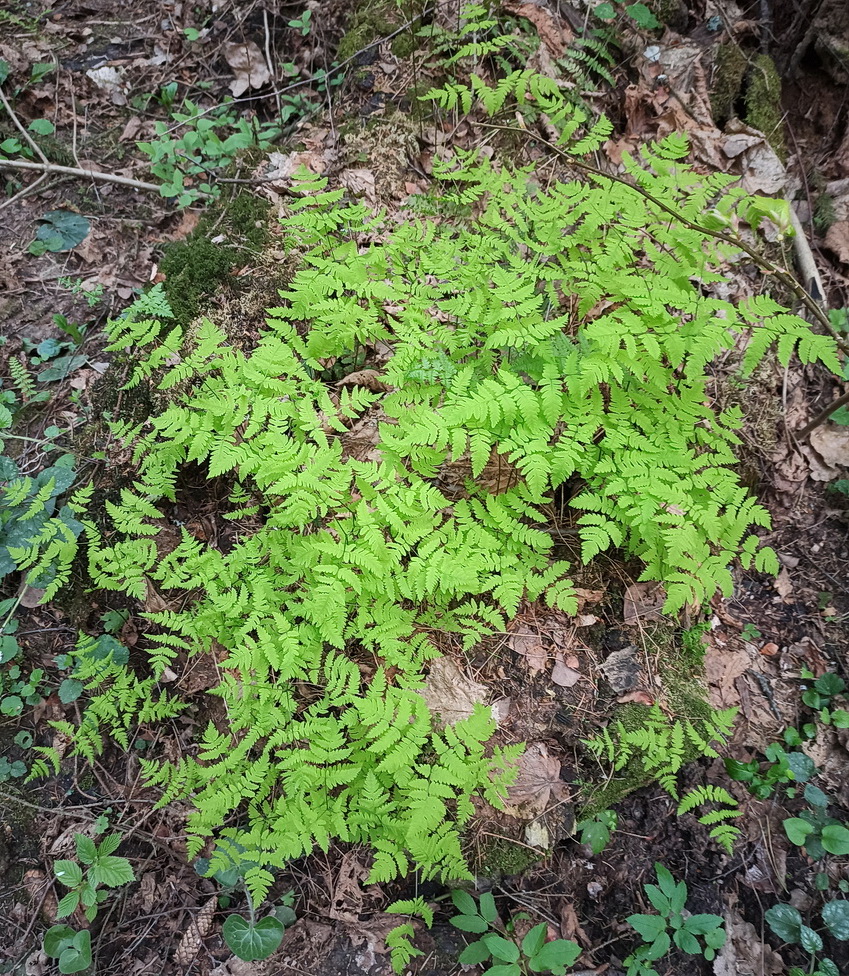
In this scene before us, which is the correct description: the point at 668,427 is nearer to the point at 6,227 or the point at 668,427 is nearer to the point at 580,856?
the point at 580,856

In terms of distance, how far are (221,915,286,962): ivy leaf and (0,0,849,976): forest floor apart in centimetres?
16

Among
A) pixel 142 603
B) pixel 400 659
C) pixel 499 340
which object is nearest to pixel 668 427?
pixel 499 340

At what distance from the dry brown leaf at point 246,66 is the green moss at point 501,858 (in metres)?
5.97

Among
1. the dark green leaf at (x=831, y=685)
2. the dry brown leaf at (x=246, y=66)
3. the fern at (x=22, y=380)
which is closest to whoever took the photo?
the dark green leaf at (x=831, y=685)

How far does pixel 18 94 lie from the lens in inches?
191

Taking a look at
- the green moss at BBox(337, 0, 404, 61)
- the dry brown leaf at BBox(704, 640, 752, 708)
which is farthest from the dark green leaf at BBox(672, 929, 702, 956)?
the green moss at BBox(337, 0, 404, 61)

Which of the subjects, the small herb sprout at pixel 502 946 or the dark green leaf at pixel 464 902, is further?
the dark green leaf at pixel 464 902

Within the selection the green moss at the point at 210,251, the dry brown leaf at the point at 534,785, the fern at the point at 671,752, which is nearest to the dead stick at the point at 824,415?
the fern at the point at 671,752

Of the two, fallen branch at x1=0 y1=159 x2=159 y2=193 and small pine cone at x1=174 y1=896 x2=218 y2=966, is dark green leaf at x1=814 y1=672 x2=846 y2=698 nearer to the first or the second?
small pine cone at x1=174 y1=896 x2=218 y2=966

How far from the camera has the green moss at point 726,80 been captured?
14.8 ft

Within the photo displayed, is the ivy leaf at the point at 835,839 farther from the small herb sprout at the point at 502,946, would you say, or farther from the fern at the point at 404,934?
the fern at the point at 404,934

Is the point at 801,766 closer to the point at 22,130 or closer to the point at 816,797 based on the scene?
the point at 816,797

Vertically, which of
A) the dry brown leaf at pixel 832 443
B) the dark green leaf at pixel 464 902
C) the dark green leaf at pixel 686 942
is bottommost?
the dark green leaf at pixel 464 902

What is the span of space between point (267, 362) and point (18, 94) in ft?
13.4
